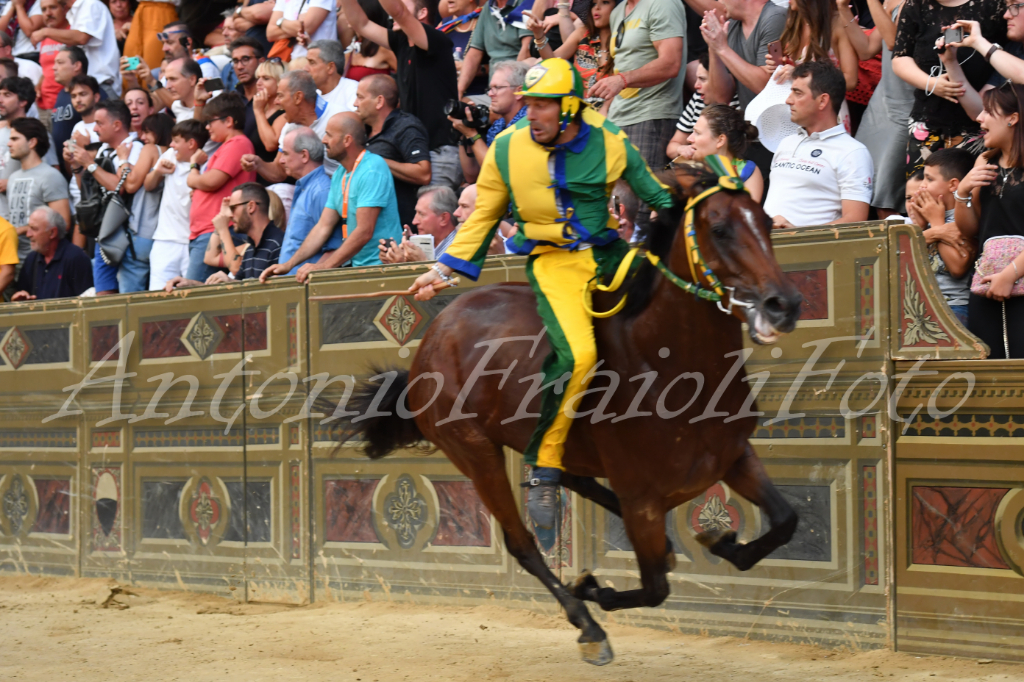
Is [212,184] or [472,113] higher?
[472,113]

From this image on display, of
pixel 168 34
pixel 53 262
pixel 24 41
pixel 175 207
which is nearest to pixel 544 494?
pixel 175 207

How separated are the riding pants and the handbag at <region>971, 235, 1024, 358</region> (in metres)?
1.70

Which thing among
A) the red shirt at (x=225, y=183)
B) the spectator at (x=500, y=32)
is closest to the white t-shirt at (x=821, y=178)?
the spectator at (x=500, y=32)

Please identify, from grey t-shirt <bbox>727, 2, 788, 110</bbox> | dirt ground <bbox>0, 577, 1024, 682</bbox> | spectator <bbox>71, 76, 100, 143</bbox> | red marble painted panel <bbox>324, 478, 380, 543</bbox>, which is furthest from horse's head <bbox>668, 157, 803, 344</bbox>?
spectator <bbox>71, 76, 100, 143</bbox>

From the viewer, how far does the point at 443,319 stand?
224 inches

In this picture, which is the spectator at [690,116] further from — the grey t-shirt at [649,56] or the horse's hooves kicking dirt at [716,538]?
the horse's hooves kicking dirt at [716,538]

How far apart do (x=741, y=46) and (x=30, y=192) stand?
6.97 m

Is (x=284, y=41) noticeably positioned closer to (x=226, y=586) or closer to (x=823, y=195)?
(x=226, y=586)

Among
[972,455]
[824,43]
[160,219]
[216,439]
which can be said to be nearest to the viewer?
[972,455]

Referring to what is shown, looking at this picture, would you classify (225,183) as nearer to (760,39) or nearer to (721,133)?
(760,39)

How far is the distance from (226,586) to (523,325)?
12.7 ft

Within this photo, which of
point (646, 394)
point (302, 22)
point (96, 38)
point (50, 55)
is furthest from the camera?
point (50, 55)

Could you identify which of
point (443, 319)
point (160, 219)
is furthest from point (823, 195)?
point (160, 219)

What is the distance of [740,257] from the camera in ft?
14.2
